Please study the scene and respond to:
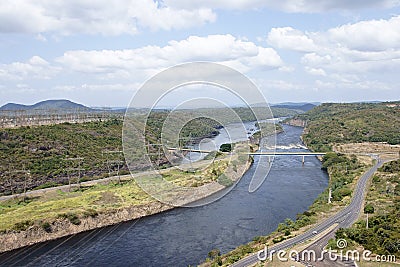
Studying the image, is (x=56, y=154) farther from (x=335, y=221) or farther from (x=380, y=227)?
(x=380, y=227)

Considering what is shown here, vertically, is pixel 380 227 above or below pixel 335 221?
above

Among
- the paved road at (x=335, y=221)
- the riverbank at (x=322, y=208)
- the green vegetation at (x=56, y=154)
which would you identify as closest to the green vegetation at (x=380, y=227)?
the paved road at (x=335, y=221)

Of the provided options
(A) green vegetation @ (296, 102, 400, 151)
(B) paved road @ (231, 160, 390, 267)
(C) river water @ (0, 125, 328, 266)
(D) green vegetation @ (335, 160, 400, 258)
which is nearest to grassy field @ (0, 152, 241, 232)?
(C) river water @ (0, 125, 328, 266)

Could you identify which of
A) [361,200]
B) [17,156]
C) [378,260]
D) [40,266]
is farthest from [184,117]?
[17,156]

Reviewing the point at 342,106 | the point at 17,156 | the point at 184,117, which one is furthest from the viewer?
the point at 342,106

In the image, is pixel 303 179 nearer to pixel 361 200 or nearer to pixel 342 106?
pixel 361 200

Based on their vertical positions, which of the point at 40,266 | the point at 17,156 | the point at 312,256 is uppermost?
the point at 17,156

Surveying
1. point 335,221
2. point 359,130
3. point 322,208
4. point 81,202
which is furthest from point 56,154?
point 359,130

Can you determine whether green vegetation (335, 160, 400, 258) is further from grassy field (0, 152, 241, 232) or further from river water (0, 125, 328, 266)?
grassy field (0, 152, 241, 232)

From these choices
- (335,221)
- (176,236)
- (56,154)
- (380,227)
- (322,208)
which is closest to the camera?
(380,227)
